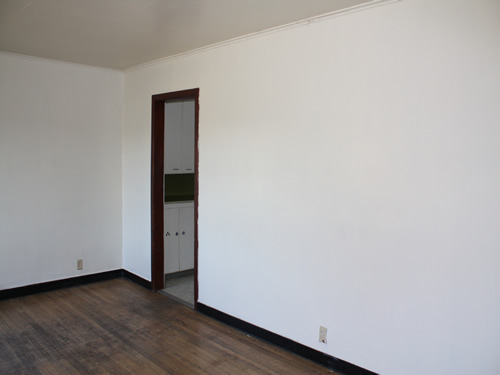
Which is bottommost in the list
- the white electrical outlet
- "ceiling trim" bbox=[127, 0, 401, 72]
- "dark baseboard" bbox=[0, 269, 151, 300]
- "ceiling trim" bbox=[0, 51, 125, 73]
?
"dark baseboard" bbox=[0, 269, 151, 300]

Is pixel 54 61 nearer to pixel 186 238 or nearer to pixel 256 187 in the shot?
pixel 186 238

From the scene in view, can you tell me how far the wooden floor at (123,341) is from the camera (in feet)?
9.48

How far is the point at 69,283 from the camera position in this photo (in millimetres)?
4660

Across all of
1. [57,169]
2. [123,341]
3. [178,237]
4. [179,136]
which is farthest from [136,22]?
[178,237]

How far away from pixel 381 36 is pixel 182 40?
1.84m

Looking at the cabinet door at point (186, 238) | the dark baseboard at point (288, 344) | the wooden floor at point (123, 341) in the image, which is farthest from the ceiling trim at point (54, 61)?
the dark baseboard at point (288, 344)

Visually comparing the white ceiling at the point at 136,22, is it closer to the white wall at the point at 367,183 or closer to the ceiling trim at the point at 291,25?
the ceiling trim at the point at 291,25

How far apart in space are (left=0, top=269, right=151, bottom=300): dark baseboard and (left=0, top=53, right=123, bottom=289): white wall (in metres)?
0.06

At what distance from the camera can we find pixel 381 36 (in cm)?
252

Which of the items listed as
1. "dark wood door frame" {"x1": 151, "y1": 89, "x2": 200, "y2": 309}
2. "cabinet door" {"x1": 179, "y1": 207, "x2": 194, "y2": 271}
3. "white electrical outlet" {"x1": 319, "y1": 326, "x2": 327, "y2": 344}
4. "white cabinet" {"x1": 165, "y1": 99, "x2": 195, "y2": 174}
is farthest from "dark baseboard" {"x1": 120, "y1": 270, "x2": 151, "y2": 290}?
"white electrical outlet" {"x1": 319, "y1": 326, "x2": 327, "y2": 344}

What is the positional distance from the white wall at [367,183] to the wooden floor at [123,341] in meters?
0.26

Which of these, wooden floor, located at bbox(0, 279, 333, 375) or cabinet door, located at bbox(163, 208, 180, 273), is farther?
cabinet door, located at bbox(163, 208, 180, 273)

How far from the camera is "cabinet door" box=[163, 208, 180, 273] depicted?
16.0 ft

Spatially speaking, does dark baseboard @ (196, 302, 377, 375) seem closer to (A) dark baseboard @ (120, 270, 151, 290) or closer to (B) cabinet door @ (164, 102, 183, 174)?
(A) dark baseboard @ (120, 270, 151, 290)
